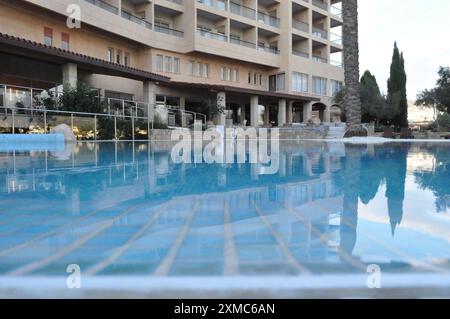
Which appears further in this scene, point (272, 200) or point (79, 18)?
point (79, 18)

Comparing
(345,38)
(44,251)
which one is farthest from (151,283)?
(345,38)

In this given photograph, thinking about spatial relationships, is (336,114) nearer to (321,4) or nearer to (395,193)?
(321,4)

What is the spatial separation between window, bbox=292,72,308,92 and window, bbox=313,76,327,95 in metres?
1.59

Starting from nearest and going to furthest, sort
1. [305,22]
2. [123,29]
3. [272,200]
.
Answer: [272,200]
[123,29]
[305,22]

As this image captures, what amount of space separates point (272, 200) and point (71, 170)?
4.12 meters

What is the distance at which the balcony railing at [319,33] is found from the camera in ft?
125

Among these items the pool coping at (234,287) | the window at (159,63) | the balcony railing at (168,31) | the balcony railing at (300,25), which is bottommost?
the pool coping at (234,287)

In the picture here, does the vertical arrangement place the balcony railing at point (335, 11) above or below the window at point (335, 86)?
above

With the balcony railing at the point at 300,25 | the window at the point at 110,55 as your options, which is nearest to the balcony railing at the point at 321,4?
the balcony railing at the point at 300,25

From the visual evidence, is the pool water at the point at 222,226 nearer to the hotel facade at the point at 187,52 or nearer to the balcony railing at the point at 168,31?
the hotel facade at the point at 187,52

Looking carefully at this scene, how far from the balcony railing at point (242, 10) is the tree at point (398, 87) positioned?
1398cm

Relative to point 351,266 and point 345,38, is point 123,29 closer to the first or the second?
point 345,38

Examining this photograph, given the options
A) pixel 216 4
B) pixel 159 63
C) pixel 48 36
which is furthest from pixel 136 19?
pixel 216 4
